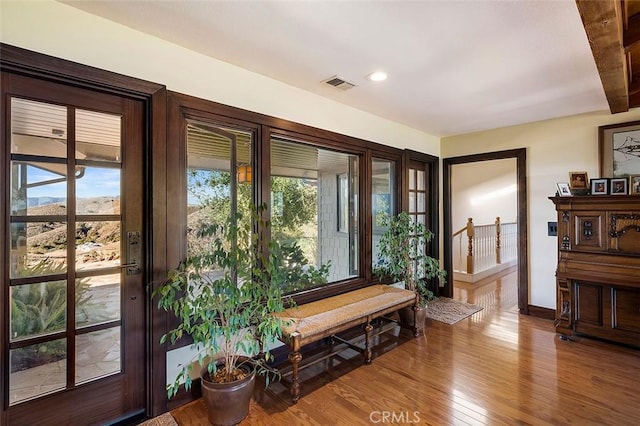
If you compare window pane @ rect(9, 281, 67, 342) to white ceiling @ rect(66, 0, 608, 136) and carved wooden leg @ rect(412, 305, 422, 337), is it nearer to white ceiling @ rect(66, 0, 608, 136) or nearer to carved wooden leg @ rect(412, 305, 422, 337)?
white ceiling @ rect(66, 0, 608, 136)

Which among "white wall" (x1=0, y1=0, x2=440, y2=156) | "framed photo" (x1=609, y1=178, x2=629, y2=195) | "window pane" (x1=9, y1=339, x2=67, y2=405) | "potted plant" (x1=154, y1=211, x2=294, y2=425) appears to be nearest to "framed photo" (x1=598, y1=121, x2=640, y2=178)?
"framed photo" (x1=609, y1=178, x2=629, y2=195)

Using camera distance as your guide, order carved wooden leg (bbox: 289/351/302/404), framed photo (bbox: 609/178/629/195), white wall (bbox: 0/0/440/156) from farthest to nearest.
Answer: framed photo (bbox: 609/178/629/195)
carved wooden leg (bbox: 289/351/302/404)
white wall (bbox: 0/0/440/156)

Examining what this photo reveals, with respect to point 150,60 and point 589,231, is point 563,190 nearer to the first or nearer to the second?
point 589,231

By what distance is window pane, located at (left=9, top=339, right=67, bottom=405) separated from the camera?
1.62 metres

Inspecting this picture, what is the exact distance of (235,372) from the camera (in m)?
2.01

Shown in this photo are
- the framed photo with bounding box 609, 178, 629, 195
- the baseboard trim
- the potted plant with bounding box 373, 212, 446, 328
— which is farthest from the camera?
the baseboard trim

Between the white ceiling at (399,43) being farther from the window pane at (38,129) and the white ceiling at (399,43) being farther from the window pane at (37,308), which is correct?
the window pane at (37,308)

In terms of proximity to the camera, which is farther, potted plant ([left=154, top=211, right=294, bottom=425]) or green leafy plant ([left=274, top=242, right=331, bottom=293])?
green leafy plant ([left=274, top=242, right=331, bottom=293])

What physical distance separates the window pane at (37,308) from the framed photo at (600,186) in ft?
15.1

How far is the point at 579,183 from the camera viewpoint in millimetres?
3221

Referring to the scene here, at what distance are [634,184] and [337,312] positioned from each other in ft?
11.0

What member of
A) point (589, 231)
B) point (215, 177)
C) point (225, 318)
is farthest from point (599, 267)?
point (215, 177)

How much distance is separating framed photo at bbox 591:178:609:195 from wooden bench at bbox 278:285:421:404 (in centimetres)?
216

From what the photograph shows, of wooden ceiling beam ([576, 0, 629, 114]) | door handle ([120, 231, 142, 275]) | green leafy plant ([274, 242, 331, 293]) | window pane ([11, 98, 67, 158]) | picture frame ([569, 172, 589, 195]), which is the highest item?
wooden ceiling beam ([576, 0, 629, 114])
